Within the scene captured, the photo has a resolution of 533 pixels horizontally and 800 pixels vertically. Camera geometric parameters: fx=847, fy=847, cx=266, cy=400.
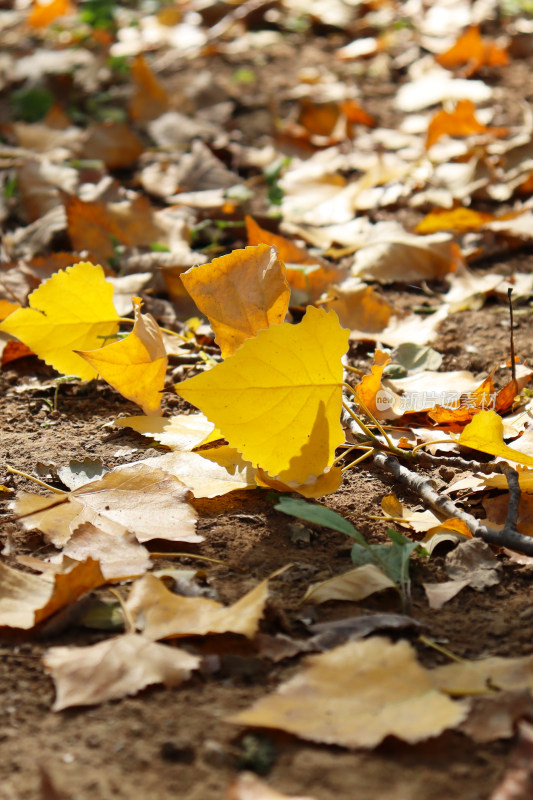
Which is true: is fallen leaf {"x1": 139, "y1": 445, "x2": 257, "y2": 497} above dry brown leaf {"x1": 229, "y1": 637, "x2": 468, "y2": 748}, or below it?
below

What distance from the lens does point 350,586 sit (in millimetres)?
969

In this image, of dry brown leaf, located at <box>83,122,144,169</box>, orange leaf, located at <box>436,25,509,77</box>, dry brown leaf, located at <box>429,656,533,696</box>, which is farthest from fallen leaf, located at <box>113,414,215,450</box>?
orange leaf, located at <box>436,25,509,77</box>

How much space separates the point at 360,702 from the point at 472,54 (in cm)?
295

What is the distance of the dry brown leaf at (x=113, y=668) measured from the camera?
0.82 m

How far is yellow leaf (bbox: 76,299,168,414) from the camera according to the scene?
129cm

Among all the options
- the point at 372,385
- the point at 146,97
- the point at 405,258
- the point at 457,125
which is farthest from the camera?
the point at 146,97

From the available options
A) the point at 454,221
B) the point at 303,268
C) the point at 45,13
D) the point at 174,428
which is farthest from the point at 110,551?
the point at 45,13

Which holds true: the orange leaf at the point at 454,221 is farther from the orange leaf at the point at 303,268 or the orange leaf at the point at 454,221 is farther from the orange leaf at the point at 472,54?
the orange leaf at the point at 472,54

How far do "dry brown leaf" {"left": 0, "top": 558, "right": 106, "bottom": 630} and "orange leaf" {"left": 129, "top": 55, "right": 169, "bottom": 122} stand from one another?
91.3 inches

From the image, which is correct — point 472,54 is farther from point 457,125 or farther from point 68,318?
point 68,318

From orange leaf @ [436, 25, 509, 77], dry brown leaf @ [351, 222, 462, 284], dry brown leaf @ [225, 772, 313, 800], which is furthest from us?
orange leaf @ [436, 25, 509, 77]

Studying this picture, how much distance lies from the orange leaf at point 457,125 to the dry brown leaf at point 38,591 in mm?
1968

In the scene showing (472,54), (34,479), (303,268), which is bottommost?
(472,54)

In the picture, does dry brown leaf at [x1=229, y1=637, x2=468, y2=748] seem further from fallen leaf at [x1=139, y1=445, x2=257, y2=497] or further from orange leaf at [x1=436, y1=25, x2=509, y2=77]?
orange leaf at [x1=436, y1=25, x2=509, y2=77]
